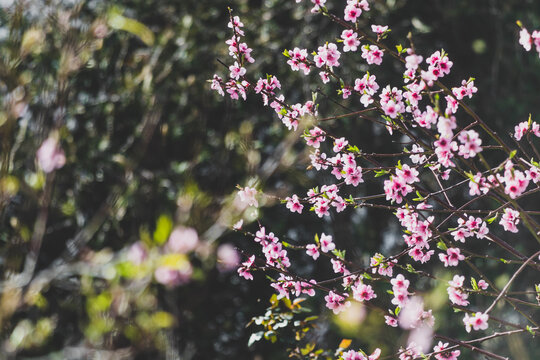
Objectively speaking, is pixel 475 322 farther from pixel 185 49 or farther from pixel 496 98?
pixel 496 98

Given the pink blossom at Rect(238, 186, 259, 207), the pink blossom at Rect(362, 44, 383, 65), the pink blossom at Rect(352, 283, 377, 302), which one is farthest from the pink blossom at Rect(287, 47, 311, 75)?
the pink blossom at Rect(352, 283, 377, 302)

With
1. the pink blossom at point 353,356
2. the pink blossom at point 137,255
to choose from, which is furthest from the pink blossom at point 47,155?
the pink blossom at point 353,356

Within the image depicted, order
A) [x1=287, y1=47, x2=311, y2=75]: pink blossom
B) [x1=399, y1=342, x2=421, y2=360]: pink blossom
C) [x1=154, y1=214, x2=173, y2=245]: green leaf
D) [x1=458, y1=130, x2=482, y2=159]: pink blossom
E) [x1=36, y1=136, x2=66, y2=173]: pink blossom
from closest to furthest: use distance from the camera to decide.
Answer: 1. [x1=154, y1=214, x2=173, y2=245]: green leaf
2. [x1=36, y1=136, x2=66, y2=173]: pink blossom
3. [x1=458, y1=130, x2=482, y2=159]: pink blossom
4. [x1=399, y1=342, x2=421, y2=360]: pink blossom
5. [x1=287, y1=47, x2=311, y2=75]: pink blossom

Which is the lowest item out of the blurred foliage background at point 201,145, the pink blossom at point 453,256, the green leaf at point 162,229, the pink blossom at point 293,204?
the blurred foliage background at point 201,145

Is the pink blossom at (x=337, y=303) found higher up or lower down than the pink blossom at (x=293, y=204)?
lower down

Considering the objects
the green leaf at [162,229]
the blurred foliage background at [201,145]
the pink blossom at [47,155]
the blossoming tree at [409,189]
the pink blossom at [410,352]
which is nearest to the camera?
the green leaf at [162,229]

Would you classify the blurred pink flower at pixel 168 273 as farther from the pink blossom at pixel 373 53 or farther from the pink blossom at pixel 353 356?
the pink blossom at pixel 373 53

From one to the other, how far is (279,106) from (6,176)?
120cm

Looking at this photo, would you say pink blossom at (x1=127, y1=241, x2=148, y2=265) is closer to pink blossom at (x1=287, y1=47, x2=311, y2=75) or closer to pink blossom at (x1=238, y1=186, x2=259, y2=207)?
pink blossom at (x1=238, y1=186, x2=259, y2=207)

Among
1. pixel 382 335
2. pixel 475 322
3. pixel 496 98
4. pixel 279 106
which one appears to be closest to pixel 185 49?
pixel 279 106

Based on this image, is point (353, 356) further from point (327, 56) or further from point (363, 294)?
point (327, 56)

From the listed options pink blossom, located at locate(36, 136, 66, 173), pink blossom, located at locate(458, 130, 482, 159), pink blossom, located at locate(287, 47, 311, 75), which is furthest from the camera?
pink blossom, located at locate(287, 47, 311, 75)

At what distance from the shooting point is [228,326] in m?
3.49

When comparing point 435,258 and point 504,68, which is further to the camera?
point 504,68
